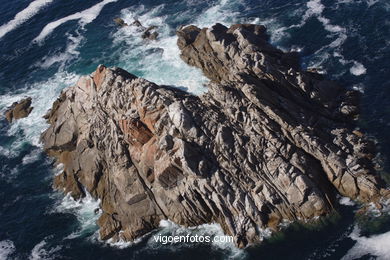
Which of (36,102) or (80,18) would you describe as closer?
(36,102)

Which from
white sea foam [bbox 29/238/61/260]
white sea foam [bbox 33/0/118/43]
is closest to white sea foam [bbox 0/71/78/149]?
white sea foam [bbox 33/0/118/43]

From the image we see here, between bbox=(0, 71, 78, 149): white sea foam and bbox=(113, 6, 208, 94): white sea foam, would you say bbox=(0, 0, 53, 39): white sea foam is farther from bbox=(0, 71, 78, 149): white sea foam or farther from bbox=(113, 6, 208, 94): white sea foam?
bbox=(0, 71, 78, 149): white sea foam

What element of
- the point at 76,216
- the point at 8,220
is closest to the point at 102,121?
the point at 76,216

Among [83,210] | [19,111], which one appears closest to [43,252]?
[83,210]

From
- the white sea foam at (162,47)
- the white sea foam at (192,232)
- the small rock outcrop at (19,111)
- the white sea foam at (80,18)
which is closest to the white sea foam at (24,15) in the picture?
the white sea foam at (80,18)

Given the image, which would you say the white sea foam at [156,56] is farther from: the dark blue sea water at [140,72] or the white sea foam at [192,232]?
the white sea foam at [192,232]

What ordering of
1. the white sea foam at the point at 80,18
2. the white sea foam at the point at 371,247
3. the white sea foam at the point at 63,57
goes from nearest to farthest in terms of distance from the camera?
the white sea foam at the point at 371,247
the white sea foam at the point at 63,57
the white sea foam at the point at 80,18

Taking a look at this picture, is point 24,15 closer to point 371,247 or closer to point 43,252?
point 43,252
